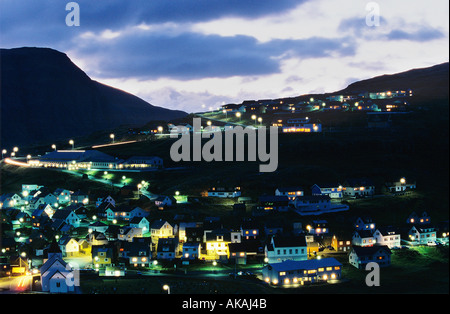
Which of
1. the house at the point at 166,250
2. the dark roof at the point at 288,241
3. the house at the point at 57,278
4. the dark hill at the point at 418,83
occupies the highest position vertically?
the dark hill at the point at 418,83

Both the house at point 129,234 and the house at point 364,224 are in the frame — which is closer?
the house at point 129,234

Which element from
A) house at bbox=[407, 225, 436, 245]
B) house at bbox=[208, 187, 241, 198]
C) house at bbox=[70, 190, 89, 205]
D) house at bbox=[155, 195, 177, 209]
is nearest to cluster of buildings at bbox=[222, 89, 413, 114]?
house at bbox=[208, 187, 241, 198]

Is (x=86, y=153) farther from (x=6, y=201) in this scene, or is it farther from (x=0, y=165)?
(x=6, y=201)

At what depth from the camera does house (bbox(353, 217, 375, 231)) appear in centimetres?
5297

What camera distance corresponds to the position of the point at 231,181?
6931cm

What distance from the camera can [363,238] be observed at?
161 ft

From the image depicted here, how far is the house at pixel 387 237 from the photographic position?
162 feet

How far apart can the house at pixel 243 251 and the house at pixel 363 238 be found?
10.5 meters

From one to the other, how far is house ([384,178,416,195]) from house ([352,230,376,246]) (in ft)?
65.6

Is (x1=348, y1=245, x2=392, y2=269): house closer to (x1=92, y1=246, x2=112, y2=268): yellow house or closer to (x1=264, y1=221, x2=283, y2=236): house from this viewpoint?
(x1=264, y1=221, x2=283, y2=236): house

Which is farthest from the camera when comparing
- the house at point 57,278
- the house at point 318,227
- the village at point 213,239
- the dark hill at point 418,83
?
the dark hill at point 418,83

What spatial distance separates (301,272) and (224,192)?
2803 cm

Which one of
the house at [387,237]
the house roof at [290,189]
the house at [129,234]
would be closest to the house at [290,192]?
the house roof at [290,189]

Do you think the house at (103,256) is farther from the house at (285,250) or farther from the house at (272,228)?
the house at (272,228)
